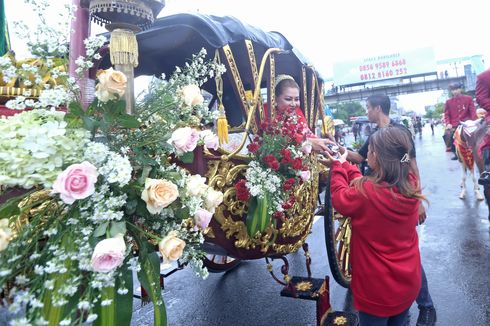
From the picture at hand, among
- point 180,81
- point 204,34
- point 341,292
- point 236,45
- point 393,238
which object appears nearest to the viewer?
point 180,81

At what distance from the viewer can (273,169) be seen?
2.33 m

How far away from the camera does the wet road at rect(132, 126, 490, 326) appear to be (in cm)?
322

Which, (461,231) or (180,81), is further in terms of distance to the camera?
(461,231)

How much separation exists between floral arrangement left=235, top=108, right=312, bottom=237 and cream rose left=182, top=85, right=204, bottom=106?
842mm

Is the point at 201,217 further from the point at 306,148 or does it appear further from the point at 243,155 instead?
the point at 306,148

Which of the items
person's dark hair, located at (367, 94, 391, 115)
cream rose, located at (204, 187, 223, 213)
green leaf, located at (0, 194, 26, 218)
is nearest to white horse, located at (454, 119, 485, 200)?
person's dark hair, located at (367, 94, 391, 115)

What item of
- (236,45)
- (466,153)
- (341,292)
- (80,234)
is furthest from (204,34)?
(466,153)

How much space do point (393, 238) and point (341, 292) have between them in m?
1.90

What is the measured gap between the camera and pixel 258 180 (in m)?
2.27

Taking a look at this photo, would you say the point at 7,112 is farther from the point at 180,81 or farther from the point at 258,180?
the point at 258,180

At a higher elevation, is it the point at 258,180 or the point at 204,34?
the point at 204,34

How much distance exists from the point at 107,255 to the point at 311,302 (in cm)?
284

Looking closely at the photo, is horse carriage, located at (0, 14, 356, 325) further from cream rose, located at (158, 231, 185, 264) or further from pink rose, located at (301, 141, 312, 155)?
cream rose, located at (158, 231, 185, 264)

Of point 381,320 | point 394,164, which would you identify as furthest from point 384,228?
point 381,320
